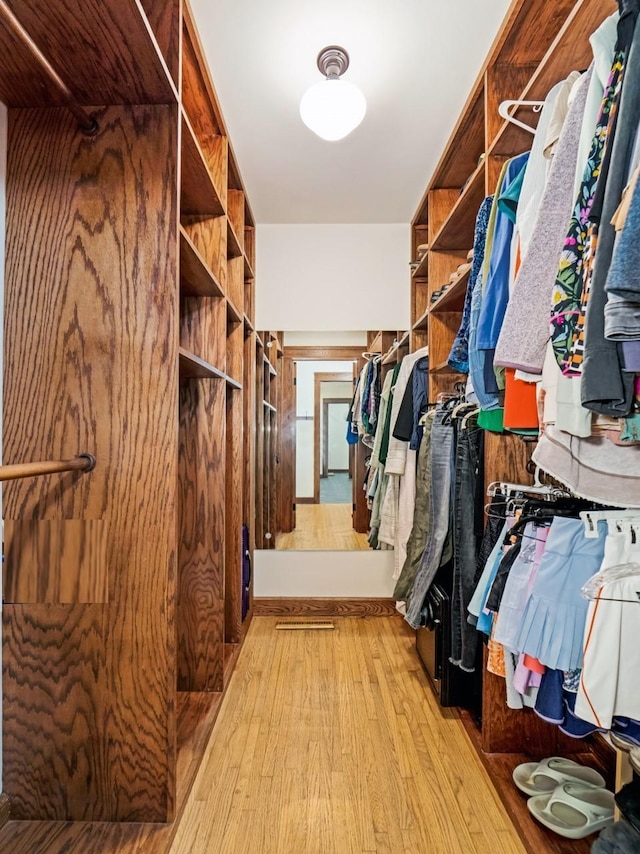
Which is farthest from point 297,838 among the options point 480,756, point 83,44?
point 83,44

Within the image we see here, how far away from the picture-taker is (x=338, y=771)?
1573 millimetres

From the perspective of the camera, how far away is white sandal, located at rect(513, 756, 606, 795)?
1.45 m

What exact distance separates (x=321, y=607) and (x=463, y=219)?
87.9 inches

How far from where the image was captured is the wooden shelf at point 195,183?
1484mm

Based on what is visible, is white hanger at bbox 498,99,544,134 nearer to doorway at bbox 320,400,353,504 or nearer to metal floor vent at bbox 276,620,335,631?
doorway at bbox 320,400,353,504

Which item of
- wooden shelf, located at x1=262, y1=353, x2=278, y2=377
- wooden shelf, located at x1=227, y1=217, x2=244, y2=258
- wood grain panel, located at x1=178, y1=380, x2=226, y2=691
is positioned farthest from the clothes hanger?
Result: wooden shelf, located at x1=262, y1=353, x2=278, y2=377

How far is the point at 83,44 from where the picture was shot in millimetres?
1125

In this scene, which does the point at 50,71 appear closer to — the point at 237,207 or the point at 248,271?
the point at 237,207

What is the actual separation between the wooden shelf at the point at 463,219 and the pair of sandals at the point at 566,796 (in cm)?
194

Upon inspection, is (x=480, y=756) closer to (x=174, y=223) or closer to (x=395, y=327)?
(x=174, y=223)

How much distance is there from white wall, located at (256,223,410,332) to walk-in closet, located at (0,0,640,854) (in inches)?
30.6

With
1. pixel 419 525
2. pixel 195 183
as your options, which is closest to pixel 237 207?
pixel 195 183

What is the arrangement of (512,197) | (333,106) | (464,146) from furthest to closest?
(464,146) → (333,106) → (512,197)

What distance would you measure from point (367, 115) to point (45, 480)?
6.10ft
